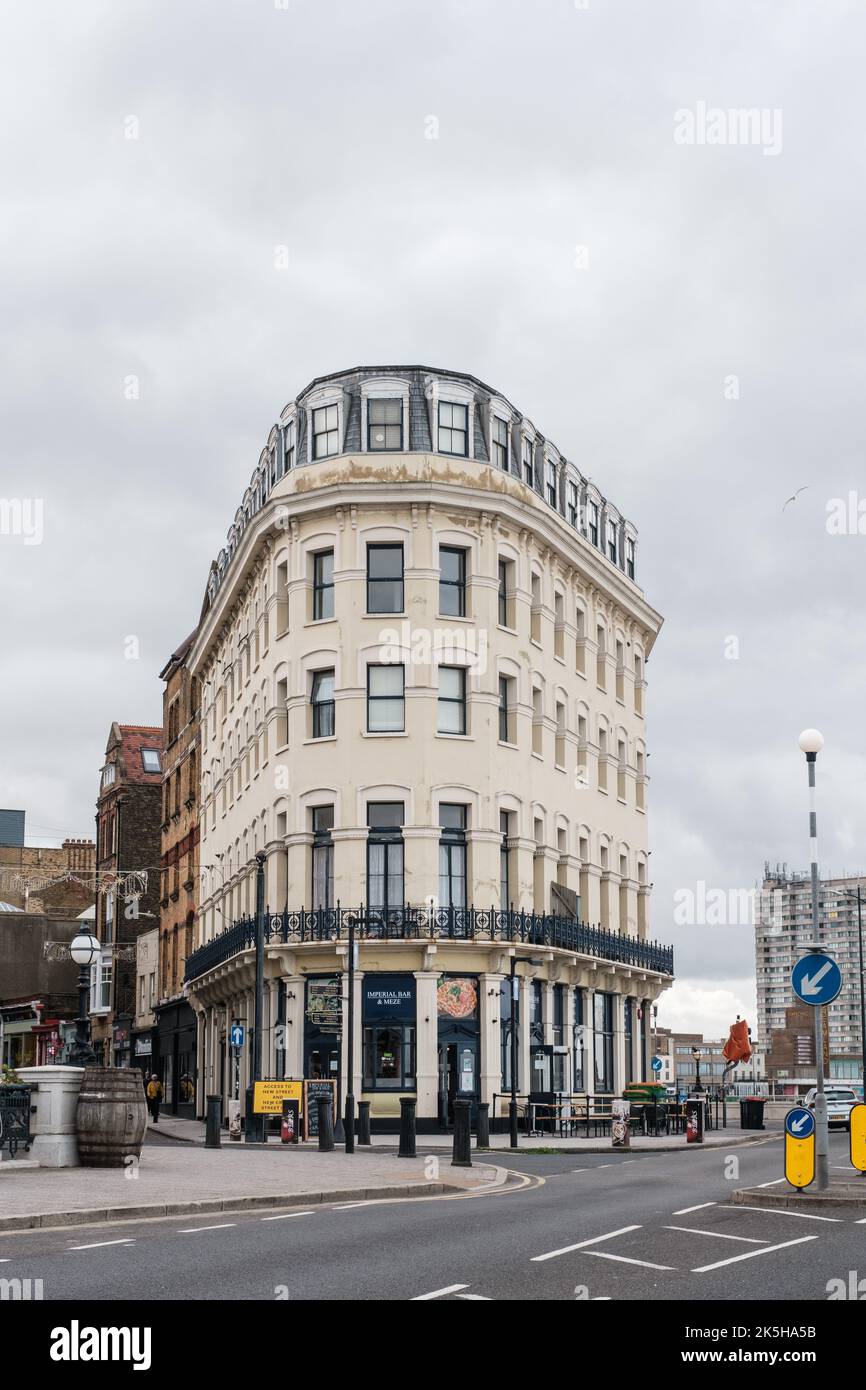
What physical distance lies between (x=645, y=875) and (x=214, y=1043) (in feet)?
53.4

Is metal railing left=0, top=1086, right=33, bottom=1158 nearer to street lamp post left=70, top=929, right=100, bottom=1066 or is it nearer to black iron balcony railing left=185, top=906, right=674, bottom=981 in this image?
street lamp post left=70, top=929, right=100, bottom=1066

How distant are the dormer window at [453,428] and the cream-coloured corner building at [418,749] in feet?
0.20

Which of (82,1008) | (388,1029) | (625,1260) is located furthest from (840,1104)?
(625,1260)

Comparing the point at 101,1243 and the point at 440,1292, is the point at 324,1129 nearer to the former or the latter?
the point at 101,1243

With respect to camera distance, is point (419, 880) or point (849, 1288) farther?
point (419, 880)

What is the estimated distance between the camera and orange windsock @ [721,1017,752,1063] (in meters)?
44.2

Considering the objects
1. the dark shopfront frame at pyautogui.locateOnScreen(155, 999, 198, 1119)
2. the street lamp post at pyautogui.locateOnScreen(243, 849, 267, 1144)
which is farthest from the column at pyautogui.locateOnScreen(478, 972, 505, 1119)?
the dark shopfront frame at pyautogui.locateOnScreen(155, 999, 198, 1119)

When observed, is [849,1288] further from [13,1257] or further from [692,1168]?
[692,1168]

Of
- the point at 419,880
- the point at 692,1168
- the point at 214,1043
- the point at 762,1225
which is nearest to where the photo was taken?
the point at 762,1225

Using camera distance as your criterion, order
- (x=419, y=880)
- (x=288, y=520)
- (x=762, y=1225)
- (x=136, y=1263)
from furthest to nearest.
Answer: (x=288, y=520)
(x=419, y=880)
(x=762, y=1225)
(x=136, y=1263)

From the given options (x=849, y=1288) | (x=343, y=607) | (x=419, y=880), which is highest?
(x=343, y=607)

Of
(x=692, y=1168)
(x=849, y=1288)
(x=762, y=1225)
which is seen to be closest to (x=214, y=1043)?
(x=692, y=1168)

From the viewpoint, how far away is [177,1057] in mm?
66312

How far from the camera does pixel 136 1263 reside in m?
12.4
